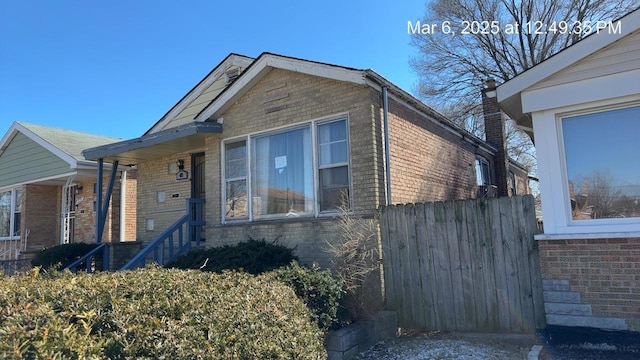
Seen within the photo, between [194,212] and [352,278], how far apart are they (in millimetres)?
5514

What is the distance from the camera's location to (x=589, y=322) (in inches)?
194

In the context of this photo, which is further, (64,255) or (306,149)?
(64,255)

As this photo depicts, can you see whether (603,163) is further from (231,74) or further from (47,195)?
(47,195)

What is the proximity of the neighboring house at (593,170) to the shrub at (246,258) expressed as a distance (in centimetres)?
365

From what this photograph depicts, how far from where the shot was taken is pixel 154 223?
11.3 m

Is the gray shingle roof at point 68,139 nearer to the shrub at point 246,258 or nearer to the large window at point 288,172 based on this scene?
the large window at point 288,172

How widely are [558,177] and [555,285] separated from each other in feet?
4.31

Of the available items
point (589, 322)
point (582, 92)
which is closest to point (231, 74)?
point (582, 92)

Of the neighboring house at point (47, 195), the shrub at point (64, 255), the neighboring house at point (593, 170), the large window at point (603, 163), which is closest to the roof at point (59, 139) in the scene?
the neighboring house at point (47, 195)

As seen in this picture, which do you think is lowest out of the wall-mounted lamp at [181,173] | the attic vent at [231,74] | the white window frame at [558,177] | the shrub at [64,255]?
the shrub at [64,255]

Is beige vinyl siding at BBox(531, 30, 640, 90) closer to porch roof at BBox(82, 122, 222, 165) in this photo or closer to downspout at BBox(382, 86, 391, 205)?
downspout at BBox(382, 86, 391, 205)

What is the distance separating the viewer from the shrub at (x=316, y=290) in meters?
5.13

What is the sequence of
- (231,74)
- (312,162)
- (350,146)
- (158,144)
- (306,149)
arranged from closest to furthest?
1. (350,146)
2. (312,162)
3. (306,149)
4. (158,144)
5. (231,74)

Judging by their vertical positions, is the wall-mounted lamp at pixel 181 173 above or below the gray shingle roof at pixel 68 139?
below
